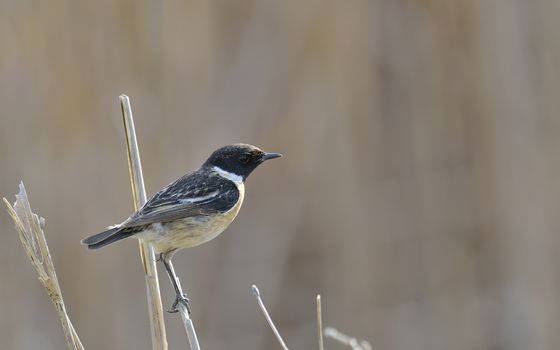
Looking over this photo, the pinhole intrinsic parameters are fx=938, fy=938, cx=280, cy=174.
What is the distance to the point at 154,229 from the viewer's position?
3.34 meters

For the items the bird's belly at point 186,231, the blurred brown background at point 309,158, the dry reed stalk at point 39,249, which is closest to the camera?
the dry reed stalk at point 39,249

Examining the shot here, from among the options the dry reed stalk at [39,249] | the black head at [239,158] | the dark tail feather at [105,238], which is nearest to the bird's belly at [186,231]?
the dark tail feather at [105,238]

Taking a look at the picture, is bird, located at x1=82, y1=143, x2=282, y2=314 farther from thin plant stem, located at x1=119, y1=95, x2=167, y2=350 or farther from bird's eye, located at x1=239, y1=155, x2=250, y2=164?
thin plant stem, located at x1=119, y1=95, x2=167, y2=350

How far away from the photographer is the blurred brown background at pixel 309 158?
16.9ft

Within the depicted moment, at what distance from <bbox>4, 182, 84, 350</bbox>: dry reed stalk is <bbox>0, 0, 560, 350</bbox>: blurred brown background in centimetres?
251

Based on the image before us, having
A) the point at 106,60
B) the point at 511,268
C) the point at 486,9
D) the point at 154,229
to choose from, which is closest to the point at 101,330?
the point at 106,60

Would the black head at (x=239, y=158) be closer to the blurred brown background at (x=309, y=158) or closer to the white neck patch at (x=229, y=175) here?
the white neck patch at (x=229, y=175)

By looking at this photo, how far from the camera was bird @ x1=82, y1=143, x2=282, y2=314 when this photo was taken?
127 inches

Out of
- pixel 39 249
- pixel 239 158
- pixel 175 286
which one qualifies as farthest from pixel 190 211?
pixel 39 249

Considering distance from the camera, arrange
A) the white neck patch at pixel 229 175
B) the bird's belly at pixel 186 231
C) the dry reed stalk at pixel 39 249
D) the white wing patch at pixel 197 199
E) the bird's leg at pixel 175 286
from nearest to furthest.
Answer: the dry reed stalk at pixel 39 249 < the bird's leg at pixel 175 286 < the bird's belly at pixel 186 231 < the white wing patch at pixel 197 199 < the white neck patch at pixel 229 175

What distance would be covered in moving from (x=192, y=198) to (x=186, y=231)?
159mm

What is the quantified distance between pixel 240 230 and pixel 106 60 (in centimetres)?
141

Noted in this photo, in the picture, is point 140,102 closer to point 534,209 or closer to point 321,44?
point 321,44

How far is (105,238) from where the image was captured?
316cm
